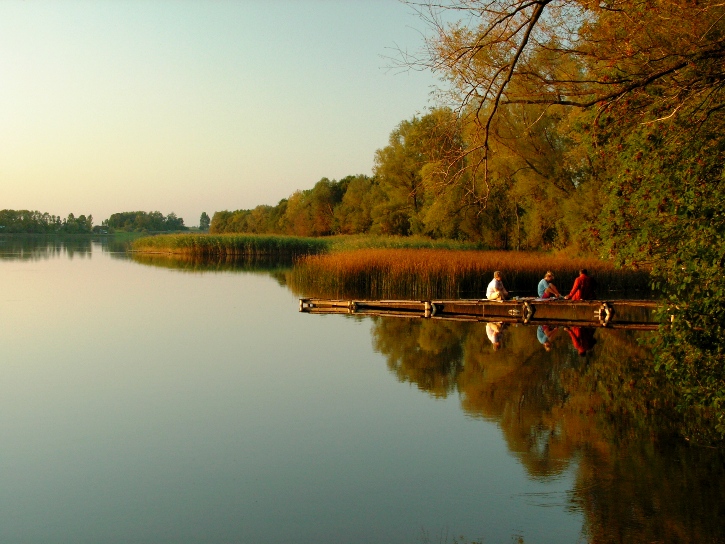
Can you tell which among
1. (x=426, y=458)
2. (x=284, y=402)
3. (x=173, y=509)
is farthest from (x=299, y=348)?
(x=173, y=509)

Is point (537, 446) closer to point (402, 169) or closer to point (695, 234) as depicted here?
point (695, 234)

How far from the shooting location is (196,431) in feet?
26.9

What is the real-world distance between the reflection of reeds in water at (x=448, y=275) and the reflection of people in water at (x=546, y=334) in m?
5.35

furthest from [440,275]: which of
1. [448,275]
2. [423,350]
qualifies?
[423,350]

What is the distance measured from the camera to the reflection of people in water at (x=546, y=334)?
13969 millimetres

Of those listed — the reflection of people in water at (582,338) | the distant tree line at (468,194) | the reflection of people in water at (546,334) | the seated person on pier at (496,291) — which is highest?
the distant tree line at (468,194)

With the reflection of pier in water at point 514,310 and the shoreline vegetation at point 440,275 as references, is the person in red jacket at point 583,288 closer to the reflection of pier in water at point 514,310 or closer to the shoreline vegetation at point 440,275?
the reflection of pier in water at point 514,310

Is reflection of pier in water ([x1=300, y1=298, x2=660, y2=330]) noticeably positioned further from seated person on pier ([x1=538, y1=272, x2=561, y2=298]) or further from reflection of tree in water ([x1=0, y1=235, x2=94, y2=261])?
reflection of tree in water ([x1=0, y1=235, x2=94, y2=261])

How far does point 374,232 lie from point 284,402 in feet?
126

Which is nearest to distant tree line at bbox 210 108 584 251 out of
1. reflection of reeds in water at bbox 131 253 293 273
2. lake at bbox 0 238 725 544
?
lake at bbox 0 238 725 544

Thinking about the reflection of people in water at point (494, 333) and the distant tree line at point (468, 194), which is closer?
the distant tree line at point (468, 194)

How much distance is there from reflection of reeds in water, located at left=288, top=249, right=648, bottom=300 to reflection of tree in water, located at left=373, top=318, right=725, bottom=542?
20.9 feet

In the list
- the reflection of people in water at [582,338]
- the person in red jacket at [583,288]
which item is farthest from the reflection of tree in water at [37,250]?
the person in red jacket at [583,288]

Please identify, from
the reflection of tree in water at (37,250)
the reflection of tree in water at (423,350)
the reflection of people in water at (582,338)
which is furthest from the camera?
the reflection of tree in water at (37,250)
